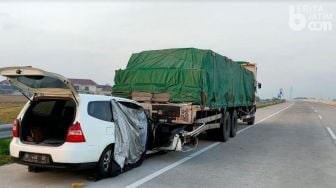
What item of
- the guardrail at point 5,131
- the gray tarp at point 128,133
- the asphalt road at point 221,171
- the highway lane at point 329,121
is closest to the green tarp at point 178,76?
the asphalt road at point 221,171

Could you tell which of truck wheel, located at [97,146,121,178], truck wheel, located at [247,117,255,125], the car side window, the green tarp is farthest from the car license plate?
truck wheel, located at [247,117,255,125]

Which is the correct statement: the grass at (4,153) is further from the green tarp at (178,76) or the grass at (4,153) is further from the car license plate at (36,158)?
the green tarp at (178,76)

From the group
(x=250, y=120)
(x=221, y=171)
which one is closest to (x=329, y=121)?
(x=250, y=120)

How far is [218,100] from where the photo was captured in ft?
38.7

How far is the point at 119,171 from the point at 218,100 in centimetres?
541

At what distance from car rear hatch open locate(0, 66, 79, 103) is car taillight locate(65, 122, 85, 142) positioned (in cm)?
50

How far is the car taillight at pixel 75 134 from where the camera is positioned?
628cm

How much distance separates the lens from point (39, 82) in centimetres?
650

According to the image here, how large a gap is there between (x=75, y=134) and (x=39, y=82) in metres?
1.12

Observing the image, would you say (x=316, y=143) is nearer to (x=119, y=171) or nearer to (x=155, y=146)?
(x=155, y=146)

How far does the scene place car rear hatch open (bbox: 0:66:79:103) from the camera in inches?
239

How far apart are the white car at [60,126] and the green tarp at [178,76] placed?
3382 mm

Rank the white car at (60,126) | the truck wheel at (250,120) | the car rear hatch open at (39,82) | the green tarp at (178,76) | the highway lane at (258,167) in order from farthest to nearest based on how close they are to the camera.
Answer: the truck wheel at (250,120) → the green tarp at (178,76) → the highway lane at (258,167) → the white car at (60,126) → the car rear hatch open at (39,82)

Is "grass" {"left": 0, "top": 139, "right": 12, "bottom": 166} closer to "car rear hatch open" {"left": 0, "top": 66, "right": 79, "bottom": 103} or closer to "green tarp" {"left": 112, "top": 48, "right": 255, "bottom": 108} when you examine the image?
"car rear hatch open" {"left": 0, "top": 66, "right": 79, "bottom": 103}
